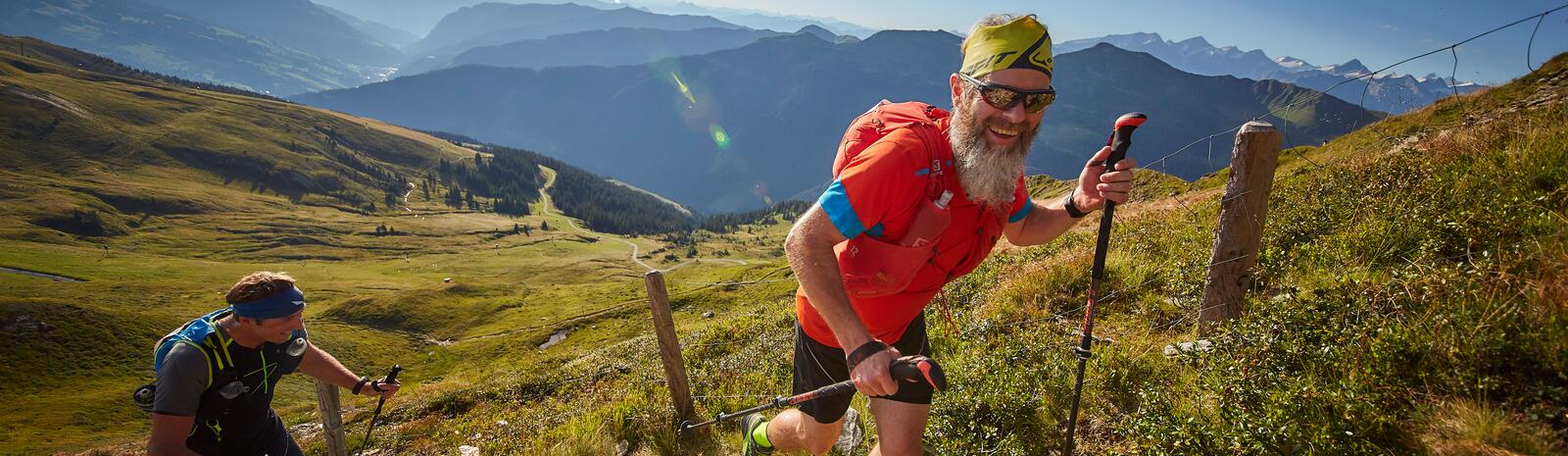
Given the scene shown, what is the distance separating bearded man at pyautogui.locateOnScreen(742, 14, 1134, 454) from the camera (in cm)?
329

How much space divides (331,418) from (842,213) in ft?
25.3

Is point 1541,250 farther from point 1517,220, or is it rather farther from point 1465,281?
point 1517,220

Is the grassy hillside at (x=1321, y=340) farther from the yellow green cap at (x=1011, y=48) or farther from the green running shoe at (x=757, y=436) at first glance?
the yellow green cap at (x=1011, y=48)

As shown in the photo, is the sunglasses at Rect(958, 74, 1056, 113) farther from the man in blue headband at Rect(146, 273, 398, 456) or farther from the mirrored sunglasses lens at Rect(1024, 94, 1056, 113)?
the man in blue headband at Rect(146, 273, 398, 456)

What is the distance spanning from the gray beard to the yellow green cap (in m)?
0.24

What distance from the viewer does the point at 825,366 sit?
14.9 ft

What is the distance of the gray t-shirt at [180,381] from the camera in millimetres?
5250

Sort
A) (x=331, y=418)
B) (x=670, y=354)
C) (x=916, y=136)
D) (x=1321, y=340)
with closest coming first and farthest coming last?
(x=916, y=136) → (x=1321, y=340) → (x=331, y=418) → (x=670, y=354)

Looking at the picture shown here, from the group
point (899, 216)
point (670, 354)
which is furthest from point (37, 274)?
point (899, 216)

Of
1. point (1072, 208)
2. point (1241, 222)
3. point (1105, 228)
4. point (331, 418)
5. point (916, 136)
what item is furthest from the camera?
point (331, 418)

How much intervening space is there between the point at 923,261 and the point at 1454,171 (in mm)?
5700

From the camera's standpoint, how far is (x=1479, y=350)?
303 cm

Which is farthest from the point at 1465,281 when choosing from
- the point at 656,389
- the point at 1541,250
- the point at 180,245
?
the point at 180,245

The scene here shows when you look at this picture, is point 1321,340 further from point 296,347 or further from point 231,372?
point 296,347
